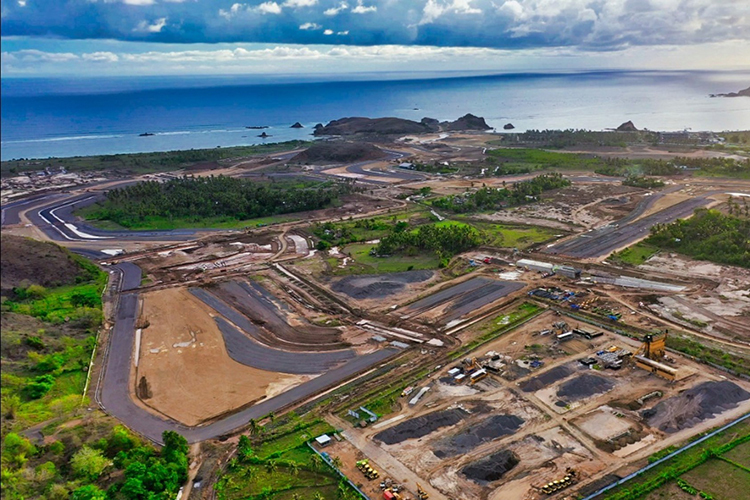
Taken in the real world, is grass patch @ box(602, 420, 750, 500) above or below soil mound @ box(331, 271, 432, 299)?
below

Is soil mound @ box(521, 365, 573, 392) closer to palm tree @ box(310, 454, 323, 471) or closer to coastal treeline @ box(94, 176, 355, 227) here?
palm tree @ box(310, 454, 323, 471)

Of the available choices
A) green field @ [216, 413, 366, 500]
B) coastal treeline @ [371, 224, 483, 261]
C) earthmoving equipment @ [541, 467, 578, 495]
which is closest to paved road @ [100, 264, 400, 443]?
green field @ [216, 413, 366, 500]

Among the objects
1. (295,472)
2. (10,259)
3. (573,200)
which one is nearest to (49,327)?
(10,259)

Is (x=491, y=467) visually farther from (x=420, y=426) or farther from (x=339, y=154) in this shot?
(x=339, y=154)

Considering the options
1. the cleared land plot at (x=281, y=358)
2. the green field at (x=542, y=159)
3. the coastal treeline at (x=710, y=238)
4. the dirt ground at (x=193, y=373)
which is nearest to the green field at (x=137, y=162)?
the green field at (x=542, y=159)

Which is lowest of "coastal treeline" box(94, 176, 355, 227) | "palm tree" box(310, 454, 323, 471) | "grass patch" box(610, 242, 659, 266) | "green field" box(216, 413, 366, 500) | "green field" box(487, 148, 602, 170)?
"green field" box(216, 413, 366, 500)

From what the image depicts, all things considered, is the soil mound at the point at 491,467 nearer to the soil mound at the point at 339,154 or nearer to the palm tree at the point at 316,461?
the palm tree at the point at 316,461
